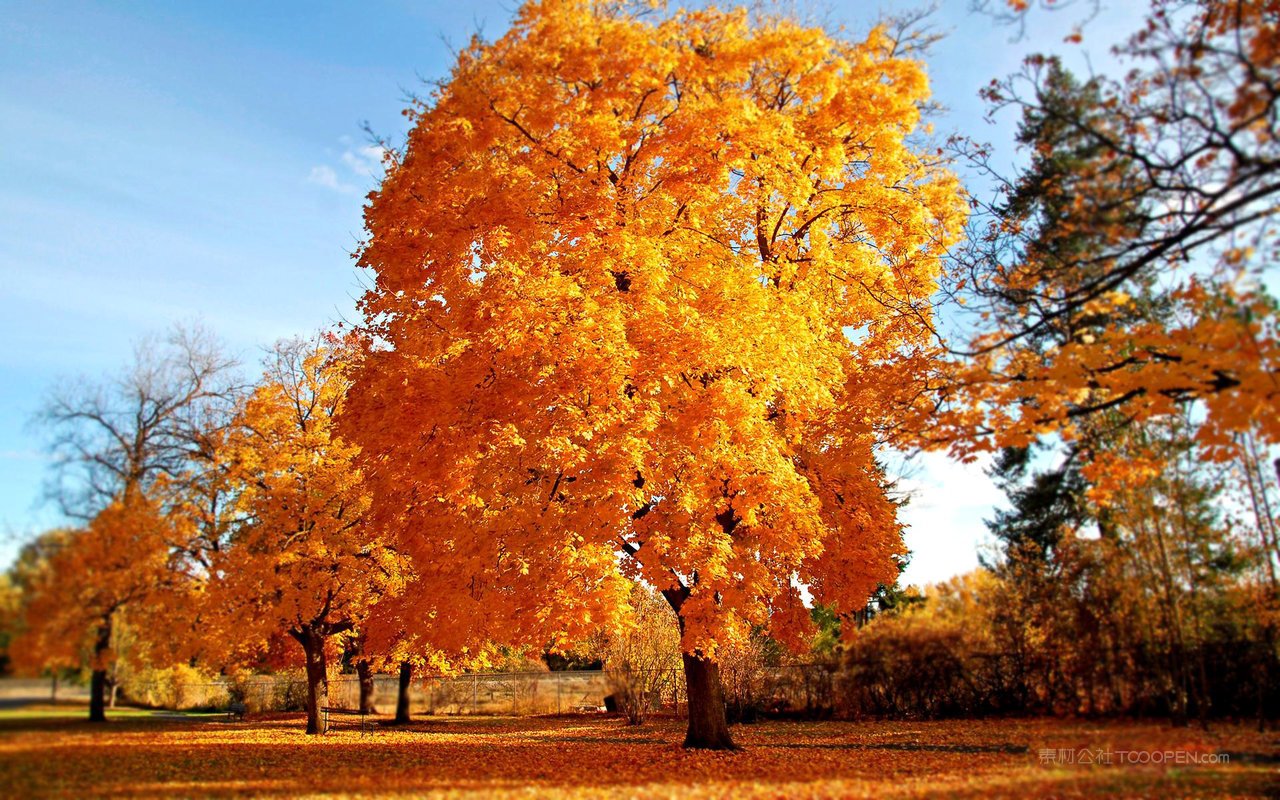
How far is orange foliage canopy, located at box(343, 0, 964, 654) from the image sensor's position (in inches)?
381

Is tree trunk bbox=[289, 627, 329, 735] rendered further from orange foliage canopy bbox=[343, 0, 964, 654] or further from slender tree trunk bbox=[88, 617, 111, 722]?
slender tree trunk bbox=[88, 617, 111, 722]

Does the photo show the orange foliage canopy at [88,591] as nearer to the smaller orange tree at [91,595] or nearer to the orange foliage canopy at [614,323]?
the smaller orange tree at [91,595]

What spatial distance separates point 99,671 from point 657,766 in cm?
688

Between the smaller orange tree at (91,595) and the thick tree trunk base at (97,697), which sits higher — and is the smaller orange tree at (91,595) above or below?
above

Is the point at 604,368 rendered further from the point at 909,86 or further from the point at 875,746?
the point at 875,746

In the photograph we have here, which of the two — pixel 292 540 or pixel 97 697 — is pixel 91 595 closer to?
pixel 97 697

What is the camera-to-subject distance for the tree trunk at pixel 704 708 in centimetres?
1198

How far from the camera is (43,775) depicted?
6242mm

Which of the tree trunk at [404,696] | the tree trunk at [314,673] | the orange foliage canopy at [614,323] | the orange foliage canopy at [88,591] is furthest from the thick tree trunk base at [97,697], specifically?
the tree trunk at [404,696]

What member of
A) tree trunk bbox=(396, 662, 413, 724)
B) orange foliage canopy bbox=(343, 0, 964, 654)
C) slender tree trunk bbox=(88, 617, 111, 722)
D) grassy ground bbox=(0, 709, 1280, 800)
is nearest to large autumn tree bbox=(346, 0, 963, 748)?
orange foliage canopy bbox=(343, 0, 964, 654)

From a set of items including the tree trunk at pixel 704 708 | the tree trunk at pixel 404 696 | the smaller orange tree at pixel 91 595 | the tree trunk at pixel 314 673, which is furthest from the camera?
the tree trunk at pixel 404 696

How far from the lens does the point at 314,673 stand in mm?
19531

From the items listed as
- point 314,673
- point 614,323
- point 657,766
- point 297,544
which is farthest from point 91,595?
point 314,673

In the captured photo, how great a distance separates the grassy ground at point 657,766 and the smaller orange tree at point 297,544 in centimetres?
351
